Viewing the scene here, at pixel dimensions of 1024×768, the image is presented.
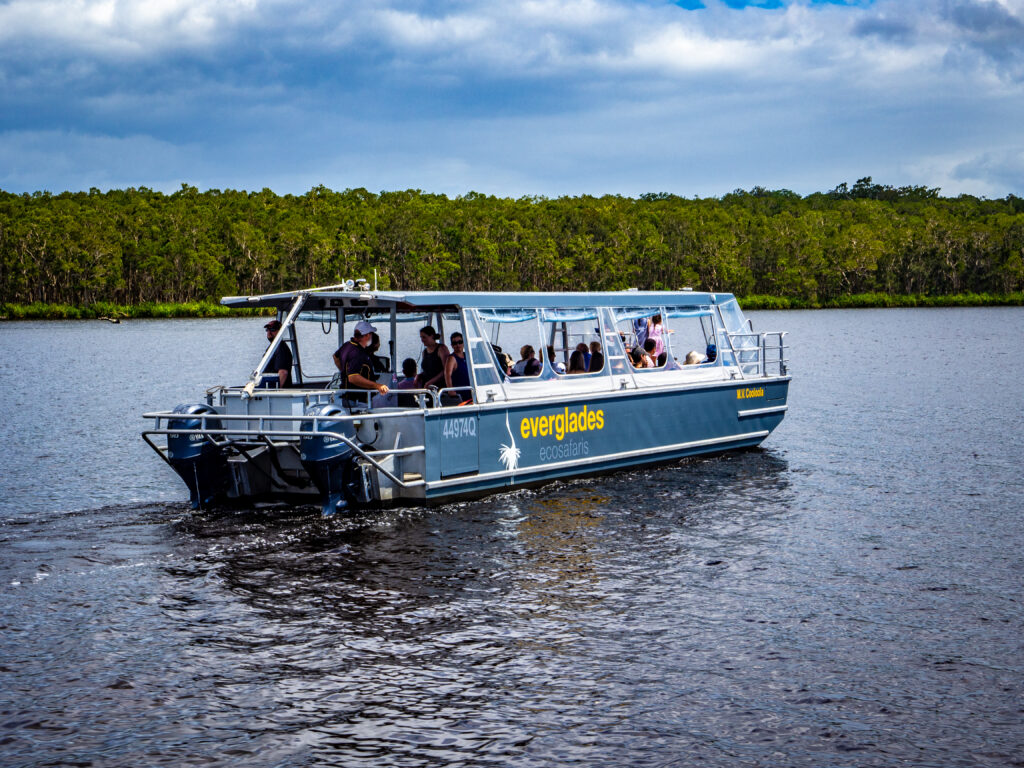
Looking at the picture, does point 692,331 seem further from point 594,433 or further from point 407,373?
point 407,373

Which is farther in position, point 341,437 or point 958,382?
Result: point 958,382

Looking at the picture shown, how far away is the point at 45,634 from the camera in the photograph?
10469 mm

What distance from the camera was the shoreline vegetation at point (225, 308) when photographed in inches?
4437

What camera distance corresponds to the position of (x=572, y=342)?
1930cm

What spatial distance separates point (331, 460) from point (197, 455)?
2.02 metres

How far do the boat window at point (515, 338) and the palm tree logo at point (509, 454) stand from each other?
88 cm

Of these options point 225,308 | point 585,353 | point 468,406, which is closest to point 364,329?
point 468,406

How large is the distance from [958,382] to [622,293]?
23169 millimetres

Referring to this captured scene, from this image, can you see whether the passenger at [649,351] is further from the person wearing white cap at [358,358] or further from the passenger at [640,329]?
the person wearing white cap at [358,358]

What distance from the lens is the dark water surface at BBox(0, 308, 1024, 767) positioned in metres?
8.20

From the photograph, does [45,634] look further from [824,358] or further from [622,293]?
[824,358]

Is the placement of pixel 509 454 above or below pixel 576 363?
below

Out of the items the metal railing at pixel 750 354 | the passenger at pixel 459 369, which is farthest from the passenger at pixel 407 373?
the metal railing at pixel 750 354

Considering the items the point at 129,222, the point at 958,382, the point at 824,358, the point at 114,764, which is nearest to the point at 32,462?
the point at 114,764
